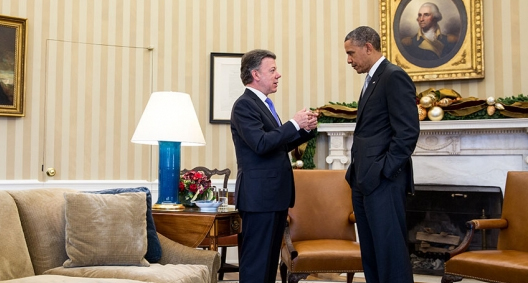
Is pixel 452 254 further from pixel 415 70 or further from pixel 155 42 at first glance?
pixel 155 42

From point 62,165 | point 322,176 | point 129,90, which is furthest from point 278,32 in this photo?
point 62,165

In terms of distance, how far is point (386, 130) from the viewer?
2.74m

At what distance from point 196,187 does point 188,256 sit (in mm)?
535

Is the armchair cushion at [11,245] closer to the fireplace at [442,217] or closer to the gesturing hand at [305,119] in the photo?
the gesturing hand at [305,119]

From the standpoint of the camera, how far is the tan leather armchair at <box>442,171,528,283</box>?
10.2 ft

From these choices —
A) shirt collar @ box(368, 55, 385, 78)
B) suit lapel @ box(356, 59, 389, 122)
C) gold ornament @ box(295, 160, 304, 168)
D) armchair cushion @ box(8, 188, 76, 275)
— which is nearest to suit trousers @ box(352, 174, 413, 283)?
suit lapel @ box(356, 59, 389, 122)

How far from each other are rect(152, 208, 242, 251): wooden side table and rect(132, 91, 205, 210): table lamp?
10 centimetres

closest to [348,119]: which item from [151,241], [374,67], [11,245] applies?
[374,67]

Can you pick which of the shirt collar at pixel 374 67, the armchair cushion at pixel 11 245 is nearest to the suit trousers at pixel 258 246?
the shirt collar at pixel 374 67

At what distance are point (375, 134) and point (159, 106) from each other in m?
1.33

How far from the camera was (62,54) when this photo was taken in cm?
528

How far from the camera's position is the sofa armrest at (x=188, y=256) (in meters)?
3.00

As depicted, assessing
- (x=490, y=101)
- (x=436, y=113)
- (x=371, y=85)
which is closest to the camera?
(x=371, y=85)

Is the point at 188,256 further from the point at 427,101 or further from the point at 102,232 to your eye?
the point at 427,101
